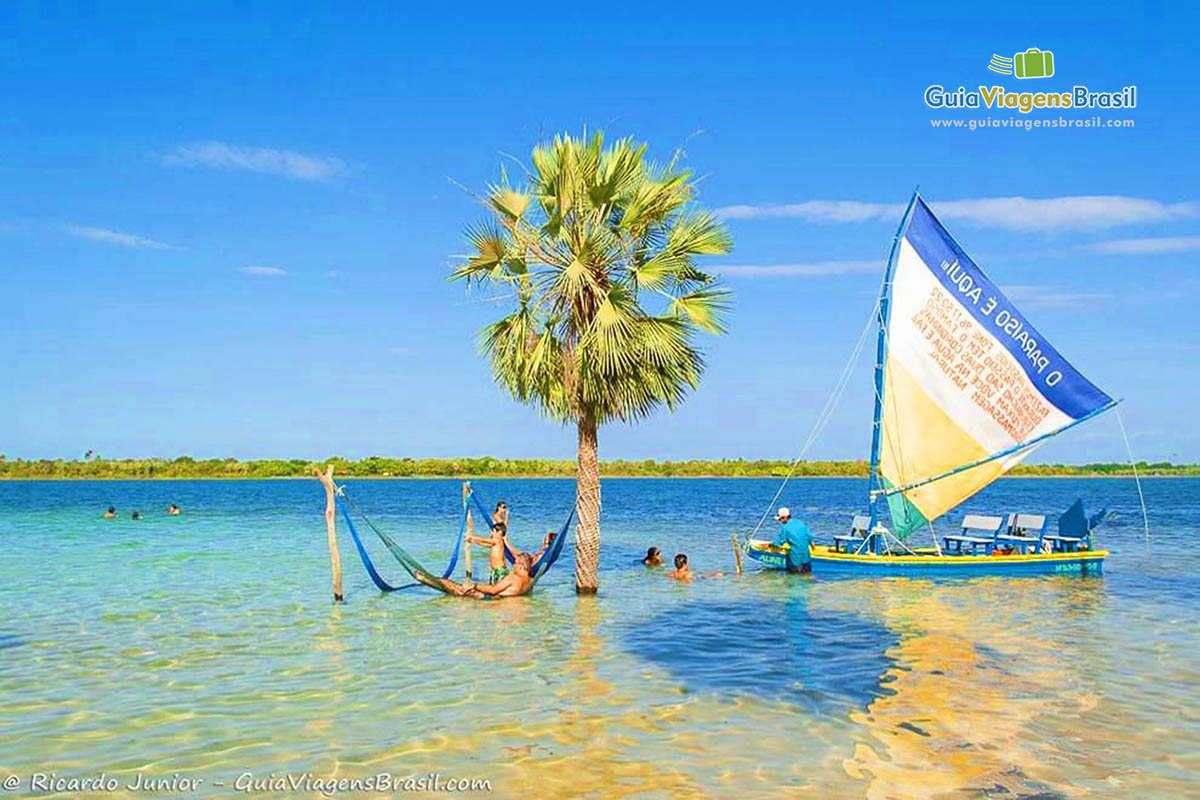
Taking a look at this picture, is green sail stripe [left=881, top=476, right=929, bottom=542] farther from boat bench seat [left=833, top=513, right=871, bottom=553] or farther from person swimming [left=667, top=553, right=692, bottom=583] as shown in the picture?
person swimming [left=667, top=553, right=692, bottom=583]

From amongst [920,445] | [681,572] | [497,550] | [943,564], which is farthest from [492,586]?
[920,445]

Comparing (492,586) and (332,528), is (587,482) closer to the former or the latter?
(492,586)

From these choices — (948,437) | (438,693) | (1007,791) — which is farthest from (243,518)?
(1007,791)

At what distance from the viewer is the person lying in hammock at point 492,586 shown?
19203 mm

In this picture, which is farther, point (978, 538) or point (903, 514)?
point (978, 538)

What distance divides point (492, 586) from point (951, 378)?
12654 millimetres

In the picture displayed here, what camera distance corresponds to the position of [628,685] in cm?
1180

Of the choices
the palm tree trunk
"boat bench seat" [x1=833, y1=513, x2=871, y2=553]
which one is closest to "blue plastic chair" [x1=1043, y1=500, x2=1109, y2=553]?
"boat bench seat" [x1=833, y1=513, x2=871, y2=553]

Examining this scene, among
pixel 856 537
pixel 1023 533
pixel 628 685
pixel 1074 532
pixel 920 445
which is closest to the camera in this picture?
pixel 628 685

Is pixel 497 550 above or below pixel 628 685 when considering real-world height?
above

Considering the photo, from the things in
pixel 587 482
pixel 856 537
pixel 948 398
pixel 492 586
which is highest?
pixel 948 398

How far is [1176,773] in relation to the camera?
8555 mm

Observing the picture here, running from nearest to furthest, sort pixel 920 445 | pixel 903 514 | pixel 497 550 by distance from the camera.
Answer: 1. pixel 497 550
2. pixel 920 445
3. pixel 903 514

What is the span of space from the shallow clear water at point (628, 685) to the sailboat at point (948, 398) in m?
1.17
